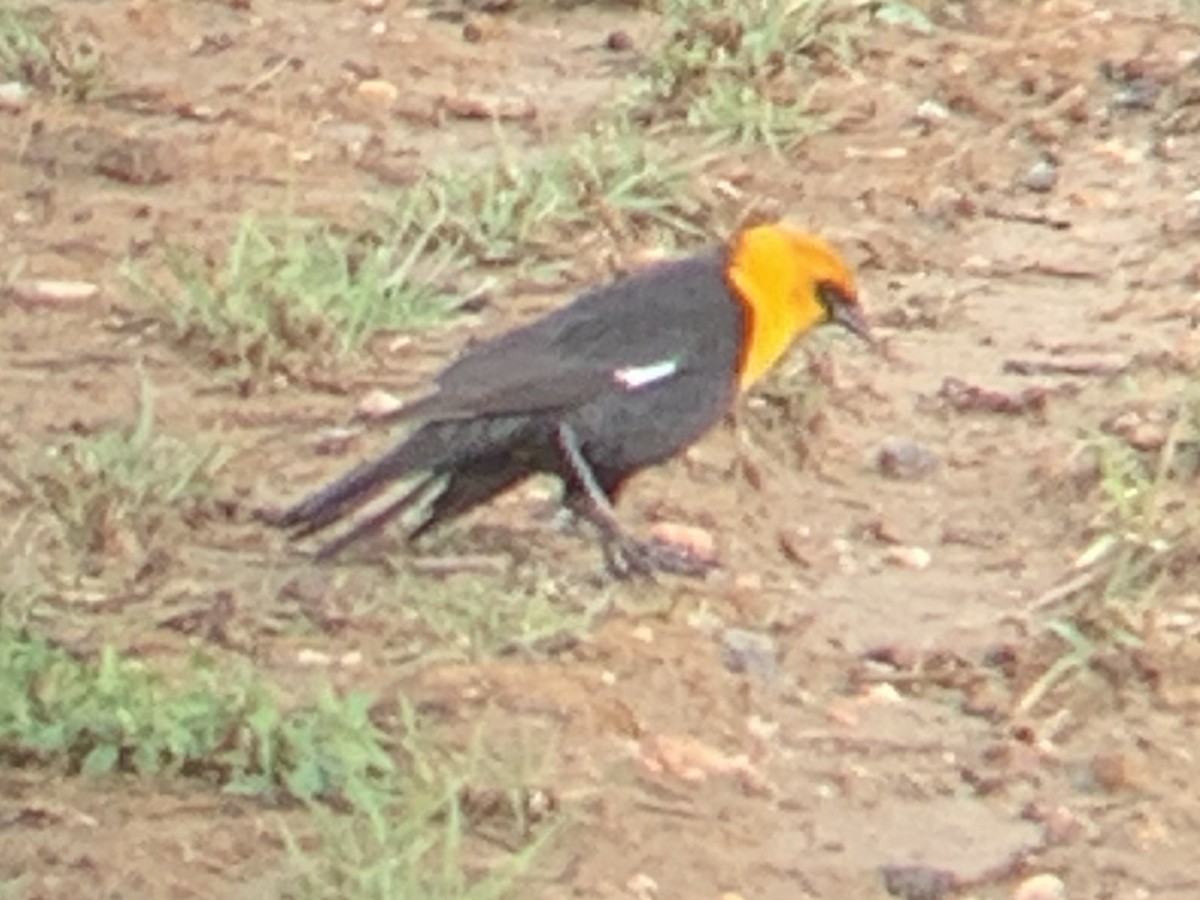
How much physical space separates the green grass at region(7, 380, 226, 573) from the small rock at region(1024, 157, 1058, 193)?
92.4 inches

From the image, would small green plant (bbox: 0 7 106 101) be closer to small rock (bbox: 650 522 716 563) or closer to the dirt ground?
the dirt ground

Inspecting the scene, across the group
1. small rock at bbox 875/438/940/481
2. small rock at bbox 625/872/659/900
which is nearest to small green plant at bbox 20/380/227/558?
small rock at bbox 875/438/940/481

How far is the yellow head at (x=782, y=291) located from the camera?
Result: 19.5 ft

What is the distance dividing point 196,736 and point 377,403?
1580 mm

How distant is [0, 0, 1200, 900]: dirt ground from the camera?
16.3 feet

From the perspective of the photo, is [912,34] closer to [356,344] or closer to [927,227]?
[927,227]

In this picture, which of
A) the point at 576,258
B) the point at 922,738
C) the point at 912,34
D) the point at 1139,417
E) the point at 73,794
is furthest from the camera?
the point at 912,34

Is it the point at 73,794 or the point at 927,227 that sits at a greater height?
the point at 73,794

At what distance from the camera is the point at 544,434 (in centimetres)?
570

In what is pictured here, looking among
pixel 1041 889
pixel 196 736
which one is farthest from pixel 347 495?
pixel 1041 889

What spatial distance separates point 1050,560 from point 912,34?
8.92ft

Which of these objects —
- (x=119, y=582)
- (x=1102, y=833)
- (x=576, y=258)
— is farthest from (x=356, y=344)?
(x=1102, y=833)

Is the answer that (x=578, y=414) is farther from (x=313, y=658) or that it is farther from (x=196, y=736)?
(x=196, y=736)

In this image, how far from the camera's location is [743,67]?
7859mm
